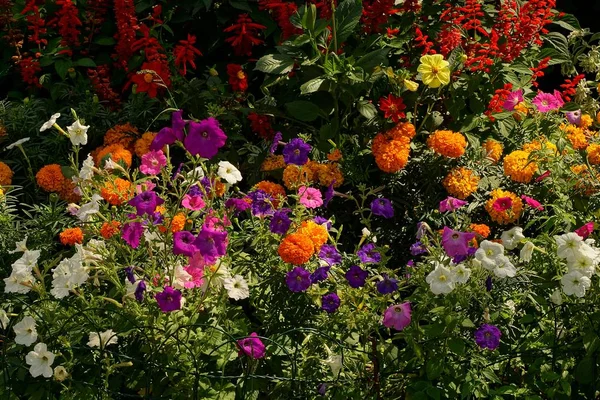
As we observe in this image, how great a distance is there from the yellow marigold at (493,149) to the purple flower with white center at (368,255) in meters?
0.90

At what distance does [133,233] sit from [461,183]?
1321 millimetres

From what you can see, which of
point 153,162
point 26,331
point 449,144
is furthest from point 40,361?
point 449,144

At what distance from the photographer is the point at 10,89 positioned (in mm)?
4453

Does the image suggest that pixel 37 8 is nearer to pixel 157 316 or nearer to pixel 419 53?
pixel 419 53

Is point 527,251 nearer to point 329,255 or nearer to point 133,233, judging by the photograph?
point 329,255

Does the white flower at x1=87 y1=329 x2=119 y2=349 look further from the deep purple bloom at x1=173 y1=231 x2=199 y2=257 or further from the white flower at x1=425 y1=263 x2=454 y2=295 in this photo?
the white flower at x1=425 y1=263 x2=454 y2=295

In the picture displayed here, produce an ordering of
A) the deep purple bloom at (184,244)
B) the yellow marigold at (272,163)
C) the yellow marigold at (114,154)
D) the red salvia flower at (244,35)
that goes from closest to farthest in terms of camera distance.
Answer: the deep purple bloom at (184,244), the yellow marigold at (114,154), the yellow marigold at (272,163), the red salvia flower at (244,35)

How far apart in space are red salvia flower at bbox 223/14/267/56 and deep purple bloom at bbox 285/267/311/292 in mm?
1592

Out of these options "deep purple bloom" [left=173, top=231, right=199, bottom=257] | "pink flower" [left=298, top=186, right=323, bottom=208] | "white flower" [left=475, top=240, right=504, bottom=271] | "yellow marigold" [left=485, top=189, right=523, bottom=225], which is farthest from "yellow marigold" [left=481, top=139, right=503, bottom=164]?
"deep purple bloom" [left=173, top=231, right=199, bottom=257]

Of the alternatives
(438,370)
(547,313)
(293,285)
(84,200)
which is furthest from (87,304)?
(547,313)

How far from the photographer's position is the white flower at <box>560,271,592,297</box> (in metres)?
2.39

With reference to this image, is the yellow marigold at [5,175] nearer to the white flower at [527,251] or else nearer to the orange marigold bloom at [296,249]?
the orange marigold bloom at [296,249]

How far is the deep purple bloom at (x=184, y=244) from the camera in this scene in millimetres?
2358

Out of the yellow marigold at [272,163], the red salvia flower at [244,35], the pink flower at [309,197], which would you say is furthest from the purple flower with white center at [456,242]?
the red salvia flower at [244,35]
